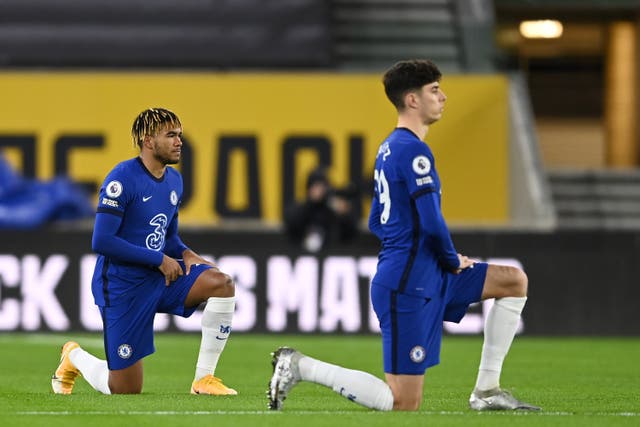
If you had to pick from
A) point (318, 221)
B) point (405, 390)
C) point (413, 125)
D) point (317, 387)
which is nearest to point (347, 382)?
point (405, 390)

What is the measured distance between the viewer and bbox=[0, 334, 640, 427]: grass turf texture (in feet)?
25.8

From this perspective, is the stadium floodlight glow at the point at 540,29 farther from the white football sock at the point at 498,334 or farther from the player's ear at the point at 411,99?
the player's ear at the point at 411,99

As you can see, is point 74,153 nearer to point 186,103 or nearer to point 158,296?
point 186,103

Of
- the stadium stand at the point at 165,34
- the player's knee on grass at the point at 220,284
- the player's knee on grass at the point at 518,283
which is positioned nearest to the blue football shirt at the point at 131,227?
the player's knee on grass at the point at 220,284

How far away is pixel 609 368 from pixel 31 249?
21.8 feet

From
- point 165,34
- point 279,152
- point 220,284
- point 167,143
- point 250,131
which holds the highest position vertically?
point 165,34

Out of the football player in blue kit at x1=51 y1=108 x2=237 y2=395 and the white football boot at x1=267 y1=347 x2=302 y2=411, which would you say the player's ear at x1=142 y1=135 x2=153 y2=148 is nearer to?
the football player in blue kit at x1=51 y1=108 x2=237 y2=395

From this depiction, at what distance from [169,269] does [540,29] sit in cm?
2143

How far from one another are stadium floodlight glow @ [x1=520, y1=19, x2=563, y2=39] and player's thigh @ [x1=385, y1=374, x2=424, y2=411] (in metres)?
21.5

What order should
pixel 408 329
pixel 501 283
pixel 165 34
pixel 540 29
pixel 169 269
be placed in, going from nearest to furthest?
pixel 408 329, pixel 501 283, pixel 169 269, pixel 165 34, pixel 540 29

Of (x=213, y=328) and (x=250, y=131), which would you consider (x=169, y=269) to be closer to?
(x=213, y=328)

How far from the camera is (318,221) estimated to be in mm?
16609

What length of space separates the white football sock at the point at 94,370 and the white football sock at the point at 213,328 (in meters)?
0.56

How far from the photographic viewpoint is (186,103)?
19.2m
